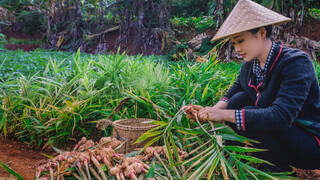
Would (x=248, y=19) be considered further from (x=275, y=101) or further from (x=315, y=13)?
(x=315, y=13)

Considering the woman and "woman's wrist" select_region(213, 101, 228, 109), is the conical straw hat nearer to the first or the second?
the woman

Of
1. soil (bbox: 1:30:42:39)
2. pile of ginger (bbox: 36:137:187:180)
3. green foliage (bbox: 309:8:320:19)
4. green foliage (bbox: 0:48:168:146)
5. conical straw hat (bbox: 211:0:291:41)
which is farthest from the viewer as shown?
soil (bbox: 1:30:42:39)

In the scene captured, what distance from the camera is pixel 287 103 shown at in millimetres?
1200

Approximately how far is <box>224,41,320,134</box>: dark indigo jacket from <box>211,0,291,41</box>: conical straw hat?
0.60ft

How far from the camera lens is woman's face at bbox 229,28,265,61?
4.42 feet

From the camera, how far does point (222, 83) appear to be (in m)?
2.57

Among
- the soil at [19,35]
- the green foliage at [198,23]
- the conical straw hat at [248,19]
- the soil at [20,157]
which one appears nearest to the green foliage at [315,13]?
the green foliage at [198,23]

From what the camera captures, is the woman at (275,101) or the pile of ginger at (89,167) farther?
the woman at (275,101)

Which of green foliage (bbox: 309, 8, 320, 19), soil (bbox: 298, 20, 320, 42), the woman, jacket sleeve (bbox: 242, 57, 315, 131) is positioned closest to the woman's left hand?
the woman

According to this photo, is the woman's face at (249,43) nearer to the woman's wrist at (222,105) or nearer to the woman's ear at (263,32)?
the woman's ear at (263,32)

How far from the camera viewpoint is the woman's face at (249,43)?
1.35 meters

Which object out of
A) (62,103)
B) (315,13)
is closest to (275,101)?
(62,103)

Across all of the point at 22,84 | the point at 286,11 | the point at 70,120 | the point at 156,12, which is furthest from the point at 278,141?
the point at 156,12

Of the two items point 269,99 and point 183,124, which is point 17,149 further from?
point 269,99
